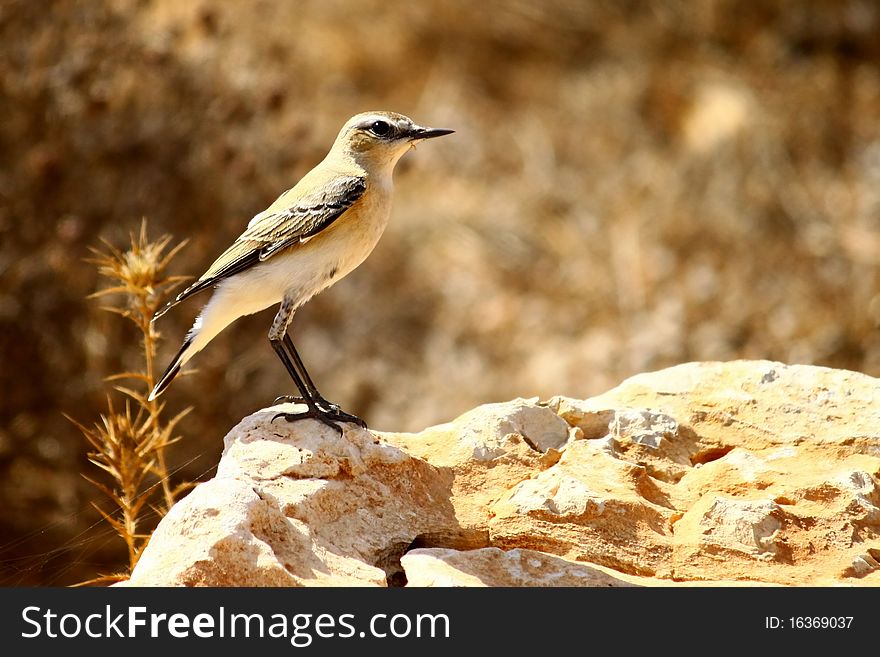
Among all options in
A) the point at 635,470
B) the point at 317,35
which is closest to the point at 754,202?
the point at 317,35

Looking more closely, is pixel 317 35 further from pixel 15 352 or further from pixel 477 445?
pixel 477 445

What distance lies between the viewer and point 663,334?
38.3 ft

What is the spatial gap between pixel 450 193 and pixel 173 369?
8635mm

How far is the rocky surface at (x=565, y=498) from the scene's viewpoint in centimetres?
400

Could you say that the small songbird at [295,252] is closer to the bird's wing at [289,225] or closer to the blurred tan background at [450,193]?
the bird's wing at [289,225]

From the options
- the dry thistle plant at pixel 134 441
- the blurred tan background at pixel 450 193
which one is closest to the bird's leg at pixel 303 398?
the dry thistle plant at pixel 134 441

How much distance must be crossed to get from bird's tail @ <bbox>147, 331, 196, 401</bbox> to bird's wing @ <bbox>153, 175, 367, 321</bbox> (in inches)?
7.1

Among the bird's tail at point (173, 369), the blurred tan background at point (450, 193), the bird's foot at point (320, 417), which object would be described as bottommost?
the bird's foot at point (320, 417)

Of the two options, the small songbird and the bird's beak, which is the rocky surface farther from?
the bird's beak

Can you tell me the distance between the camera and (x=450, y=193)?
535 inches

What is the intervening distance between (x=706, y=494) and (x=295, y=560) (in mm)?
1726

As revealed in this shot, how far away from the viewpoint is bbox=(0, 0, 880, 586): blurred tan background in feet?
25.3

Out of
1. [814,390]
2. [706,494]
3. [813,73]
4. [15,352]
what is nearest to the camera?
[706,494]

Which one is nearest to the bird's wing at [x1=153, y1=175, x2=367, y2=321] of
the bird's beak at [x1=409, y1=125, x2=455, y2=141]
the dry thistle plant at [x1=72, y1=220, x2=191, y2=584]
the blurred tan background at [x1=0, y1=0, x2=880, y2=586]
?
the dry thistle plant at [x1=72, y1=220, x2=191, y2=584]
